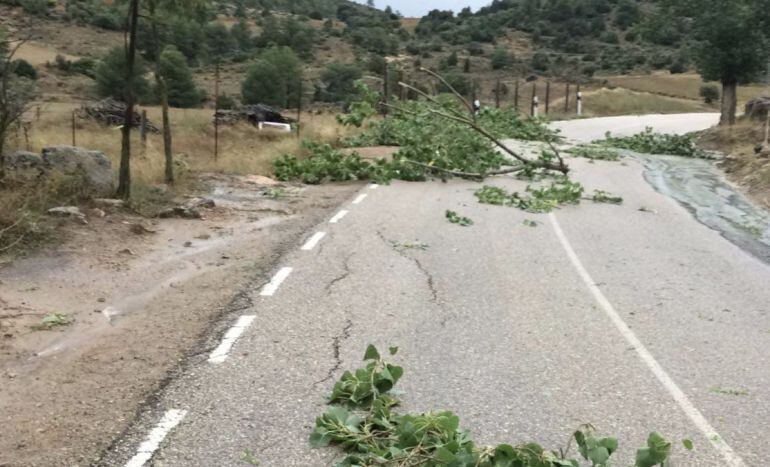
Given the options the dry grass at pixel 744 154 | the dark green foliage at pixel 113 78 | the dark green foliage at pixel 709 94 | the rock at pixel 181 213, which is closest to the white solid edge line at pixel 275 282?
the rock at pixel 181 213

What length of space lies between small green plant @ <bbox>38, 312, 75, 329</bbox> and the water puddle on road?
843cm

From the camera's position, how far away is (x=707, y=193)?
54.3 feet

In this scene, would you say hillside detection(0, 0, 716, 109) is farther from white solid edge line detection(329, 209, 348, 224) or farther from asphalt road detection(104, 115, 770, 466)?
asphalt road detection(104, 115, 770, 466)

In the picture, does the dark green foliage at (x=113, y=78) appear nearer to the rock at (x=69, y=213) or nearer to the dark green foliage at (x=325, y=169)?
the dark green foliage at (x=325, y=169)

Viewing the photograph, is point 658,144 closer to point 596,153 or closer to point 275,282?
point 596,153

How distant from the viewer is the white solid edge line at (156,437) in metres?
4.19

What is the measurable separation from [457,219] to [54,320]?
683 cm

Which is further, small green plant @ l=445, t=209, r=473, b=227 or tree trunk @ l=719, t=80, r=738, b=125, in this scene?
tree trunk @ l=719, t=80, r=738, b=125

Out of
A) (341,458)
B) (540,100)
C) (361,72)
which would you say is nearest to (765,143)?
(341,458)

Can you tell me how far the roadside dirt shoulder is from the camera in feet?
15.3

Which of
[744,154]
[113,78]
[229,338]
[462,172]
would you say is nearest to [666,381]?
[229,338]

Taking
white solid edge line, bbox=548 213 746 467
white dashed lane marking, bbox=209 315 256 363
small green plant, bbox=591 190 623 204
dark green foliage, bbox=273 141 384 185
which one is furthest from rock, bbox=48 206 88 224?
small green plant, bbox=591 190 623 204

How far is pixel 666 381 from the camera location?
5652 mm

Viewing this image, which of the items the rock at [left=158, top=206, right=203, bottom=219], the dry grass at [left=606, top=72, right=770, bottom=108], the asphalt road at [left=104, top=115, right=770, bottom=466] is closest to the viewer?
the asphalt road at [left=104, top=115, right=770, bottom=466]
